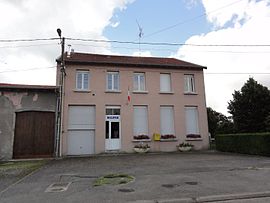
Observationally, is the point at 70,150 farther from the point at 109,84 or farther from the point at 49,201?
the point at 49,201

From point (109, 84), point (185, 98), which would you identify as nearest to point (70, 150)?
point (109, 84)

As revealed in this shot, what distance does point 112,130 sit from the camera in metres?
20.2

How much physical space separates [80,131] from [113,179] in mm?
10934

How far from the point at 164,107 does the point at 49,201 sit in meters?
15.6

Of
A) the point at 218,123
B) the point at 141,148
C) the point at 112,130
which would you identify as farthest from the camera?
the point at 218,123

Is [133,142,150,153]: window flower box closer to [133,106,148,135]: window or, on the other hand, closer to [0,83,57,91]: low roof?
[133,106,148,135]: window

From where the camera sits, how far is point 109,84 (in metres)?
21.0

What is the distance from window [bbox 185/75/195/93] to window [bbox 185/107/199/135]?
152cm

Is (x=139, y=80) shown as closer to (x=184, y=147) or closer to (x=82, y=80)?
(x=82, y=80)

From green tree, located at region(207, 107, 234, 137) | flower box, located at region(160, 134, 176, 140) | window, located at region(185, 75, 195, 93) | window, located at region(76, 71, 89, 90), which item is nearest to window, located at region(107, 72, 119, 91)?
window, located at region(76, 71, 89, 90)

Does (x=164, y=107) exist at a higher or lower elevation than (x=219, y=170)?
higher

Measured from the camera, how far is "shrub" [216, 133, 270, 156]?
1600cm

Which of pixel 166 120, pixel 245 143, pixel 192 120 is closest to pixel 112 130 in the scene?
pixel 166 120

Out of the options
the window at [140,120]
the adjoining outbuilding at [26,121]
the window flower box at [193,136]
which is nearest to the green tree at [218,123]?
the window flower box at [193,136]
